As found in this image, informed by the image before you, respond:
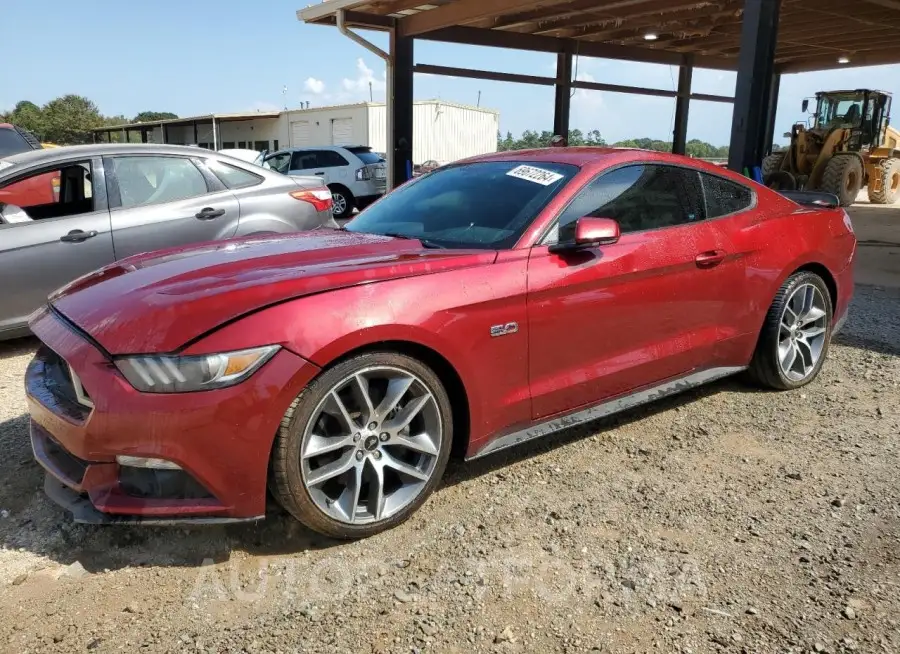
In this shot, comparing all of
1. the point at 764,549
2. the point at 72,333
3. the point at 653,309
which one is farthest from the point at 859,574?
the point at 72,333

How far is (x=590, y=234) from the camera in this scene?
9.71ft

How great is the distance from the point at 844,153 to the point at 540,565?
53.2ft

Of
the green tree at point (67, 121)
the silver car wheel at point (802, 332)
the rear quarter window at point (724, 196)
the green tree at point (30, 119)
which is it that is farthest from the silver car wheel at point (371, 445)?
the green tree at point (30, 119)

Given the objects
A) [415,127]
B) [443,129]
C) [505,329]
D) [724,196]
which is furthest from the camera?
[443,129]

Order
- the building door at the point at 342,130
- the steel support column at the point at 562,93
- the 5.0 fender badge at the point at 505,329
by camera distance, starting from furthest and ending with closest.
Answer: the building door at the point at 342,130 → the steel support column at the point at 562,93 → the 5.0 fender badge at the point at 505,329

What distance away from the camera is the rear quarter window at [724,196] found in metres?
3.85

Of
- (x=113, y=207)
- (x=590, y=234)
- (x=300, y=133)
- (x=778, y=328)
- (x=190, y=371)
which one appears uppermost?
(x=300, y=133)

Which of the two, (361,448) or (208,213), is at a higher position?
(208,213)

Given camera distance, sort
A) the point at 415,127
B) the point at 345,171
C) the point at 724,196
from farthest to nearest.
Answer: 1. the point at 415,127
2. the point at 345,171
3. the point at 724,196

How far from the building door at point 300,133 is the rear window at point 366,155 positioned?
58.3 feet

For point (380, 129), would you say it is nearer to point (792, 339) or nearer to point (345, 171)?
point (345, 171)

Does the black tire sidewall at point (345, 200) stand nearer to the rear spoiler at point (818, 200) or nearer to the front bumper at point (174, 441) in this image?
the rear spoiler at point (818, 200)

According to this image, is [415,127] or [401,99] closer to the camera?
[401,99]

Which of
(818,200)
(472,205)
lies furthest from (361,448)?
(818,200)
